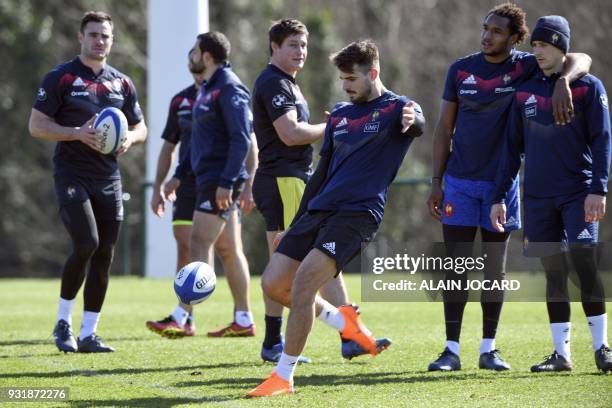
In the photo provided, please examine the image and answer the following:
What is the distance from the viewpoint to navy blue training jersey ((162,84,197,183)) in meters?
9.61

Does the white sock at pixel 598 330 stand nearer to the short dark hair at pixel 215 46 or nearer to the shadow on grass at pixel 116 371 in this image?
the shadow on grass at pixel 116 371

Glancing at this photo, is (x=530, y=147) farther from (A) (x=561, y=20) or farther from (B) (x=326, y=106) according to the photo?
(B) (x=326, y=106)

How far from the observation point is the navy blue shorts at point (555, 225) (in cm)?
662

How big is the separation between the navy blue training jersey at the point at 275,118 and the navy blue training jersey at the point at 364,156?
2.99ft

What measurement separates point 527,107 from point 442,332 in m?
3.01

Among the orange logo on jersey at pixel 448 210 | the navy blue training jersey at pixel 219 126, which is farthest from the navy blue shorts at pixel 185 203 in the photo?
the orange logo on jersey at pixel 448 210

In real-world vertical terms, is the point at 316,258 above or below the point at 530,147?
below

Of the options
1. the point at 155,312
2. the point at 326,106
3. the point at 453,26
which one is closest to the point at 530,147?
the point at 155,312

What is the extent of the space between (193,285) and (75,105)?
73.9 inches

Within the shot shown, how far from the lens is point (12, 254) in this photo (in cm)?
3038

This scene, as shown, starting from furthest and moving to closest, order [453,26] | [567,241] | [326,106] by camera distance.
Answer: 1. [453,26]
2. [326,106]
3. [567,241]

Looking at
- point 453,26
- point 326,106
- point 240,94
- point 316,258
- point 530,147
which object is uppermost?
point 453,26

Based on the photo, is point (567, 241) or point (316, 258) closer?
point (316, 258)

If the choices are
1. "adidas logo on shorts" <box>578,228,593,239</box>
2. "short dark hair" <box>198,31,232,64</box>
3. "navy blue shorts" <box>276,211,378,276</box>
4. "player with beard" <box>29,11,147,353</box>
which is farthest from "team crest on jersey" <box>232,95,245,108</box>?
"adidas logo on shorts" <box>578,228,593,239</box>
